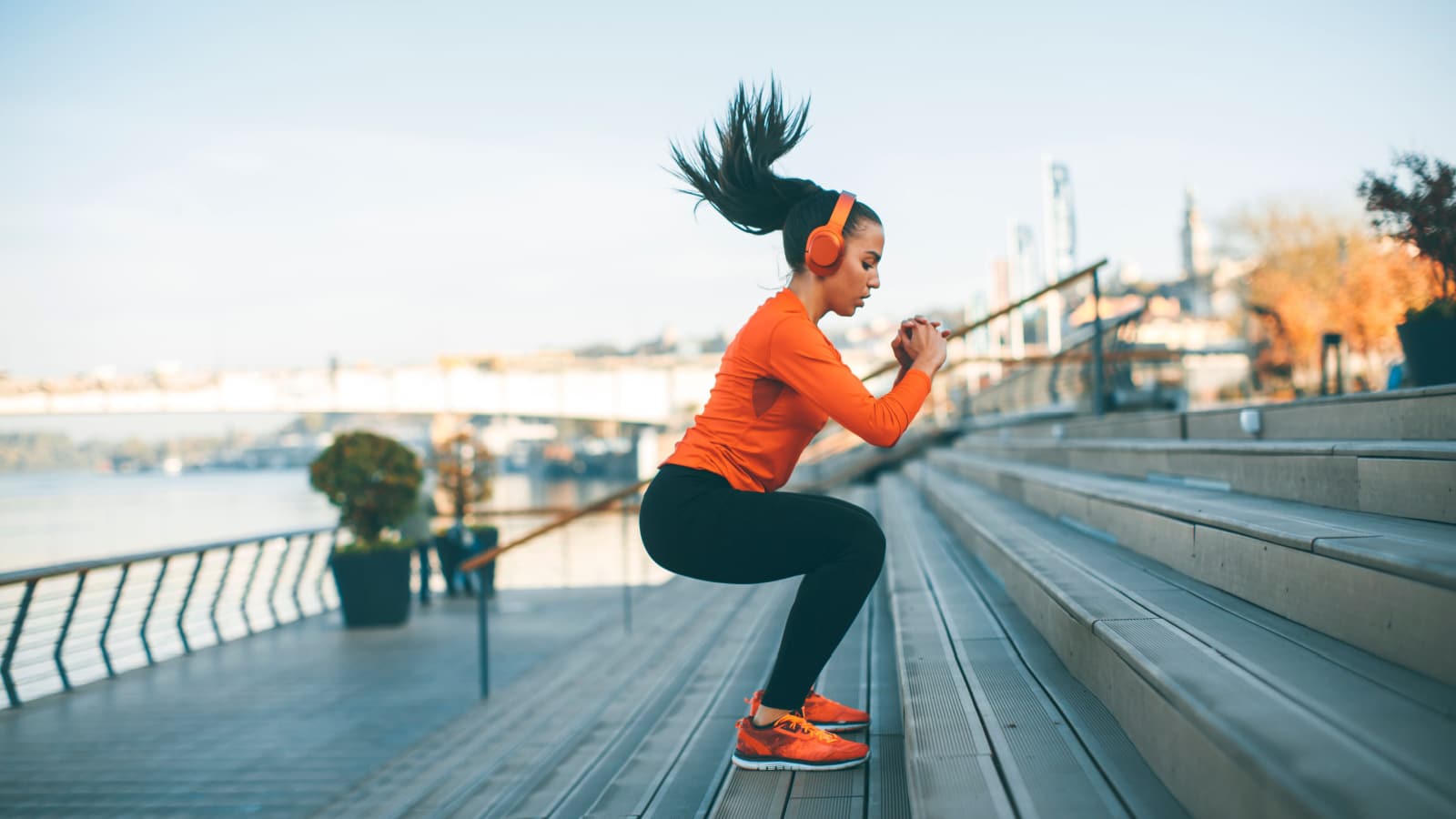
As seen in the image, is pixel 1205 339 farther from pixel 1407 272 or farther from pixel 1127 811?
pixel 1127 811

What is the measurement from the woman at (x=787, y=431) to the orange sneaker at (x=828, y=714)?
100mm

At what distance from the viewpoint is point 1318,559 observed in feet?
6.08

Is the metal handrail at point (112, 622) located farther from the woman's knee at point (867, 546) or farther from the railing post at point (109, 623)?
the woman's knee at point (867, 546)

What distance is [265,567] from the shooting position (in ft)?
49.0

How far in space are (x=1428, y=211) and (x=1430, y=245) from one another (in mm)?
136

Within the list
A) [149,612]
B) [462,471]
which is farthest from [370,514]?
[462,471]

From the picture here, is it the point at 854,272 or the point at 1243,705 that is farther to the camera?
the point at 854,272

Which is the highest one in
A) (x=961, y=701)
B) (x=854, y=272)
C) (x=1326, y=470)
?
(x=854, y=272)

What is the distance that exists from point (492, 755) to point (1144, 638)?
Result: 9.08 feet

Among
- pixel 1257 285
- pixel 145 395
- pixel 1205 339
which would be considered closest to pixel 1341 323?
pixel 1257 285

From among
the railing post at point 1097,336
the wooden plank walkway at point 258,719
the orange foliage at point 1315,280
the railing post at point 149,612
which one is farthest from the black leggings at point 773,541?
the orange foliage at point 1315,280

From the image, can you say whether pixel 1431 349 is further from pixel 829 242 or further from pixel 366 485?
pixel 366 485

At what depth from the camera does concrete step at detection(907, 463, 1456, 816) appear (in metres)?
1.11

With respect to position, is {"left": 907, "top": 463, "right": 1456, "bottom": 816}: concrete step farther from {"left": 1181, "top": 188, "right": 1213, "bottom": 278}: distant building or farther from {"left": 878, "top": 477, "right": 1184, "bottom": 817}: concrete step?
{"left": 1181, "top": 188, "right": 1213, "bottom": 278}: distant building
